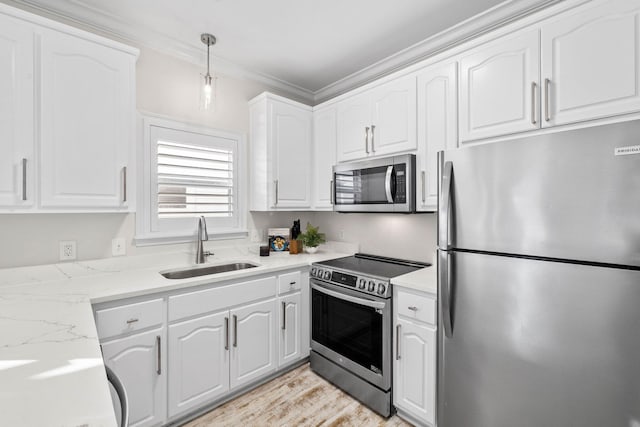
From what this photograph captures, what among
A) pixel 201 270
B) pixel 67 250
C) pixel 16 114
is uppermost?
pixel 16 114

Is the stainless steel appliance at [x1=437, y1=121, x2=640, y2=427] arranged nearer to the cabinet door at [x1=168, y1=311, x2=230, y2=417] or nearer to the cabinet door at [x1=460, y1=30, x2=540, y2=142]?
the cabinet door at [x1=460, y1=30, x2=540, y2=142]

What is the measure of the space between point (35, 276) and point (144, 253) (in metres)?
0.60

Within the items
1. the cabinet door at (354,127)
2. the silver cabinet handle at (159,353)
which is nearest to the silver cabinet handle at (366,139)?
the cabinet door at (354,127)

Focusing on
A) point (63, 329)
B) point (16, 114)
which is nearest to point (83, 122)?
point (16, 114)

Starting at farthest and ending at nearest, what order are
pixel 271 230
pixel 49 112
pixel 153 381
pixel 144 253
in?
pixel 271 230 → pixel 144 253 → pixel 153 381 → pixel 49 112

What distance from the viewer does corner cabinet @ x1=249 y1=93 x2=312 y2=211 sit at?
269 cm

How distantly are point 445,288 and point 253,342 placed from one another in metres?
1.41

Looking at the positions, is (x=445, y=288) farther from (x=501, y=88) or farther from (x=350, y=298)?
(x=501, y=88)

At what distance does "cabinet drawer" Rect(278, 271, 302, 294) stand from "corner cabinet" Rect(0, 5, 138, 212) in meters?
1.12

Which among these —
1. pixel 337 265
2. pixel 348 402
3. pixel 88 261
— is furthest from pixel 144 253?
pixel 348 402

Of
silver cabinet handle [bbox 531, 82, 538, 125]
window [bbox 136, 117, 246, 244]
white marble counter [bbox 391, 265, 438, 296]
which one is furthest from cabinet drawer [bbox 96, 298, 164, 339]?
silver cabinet handle [bbox 531, 82, 538, 125]

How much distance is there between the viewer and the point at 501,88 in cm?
171

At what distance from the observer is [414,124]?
6.98 ft

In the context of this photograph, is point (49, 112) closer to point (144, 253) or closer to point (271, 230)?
point (144, 253)
